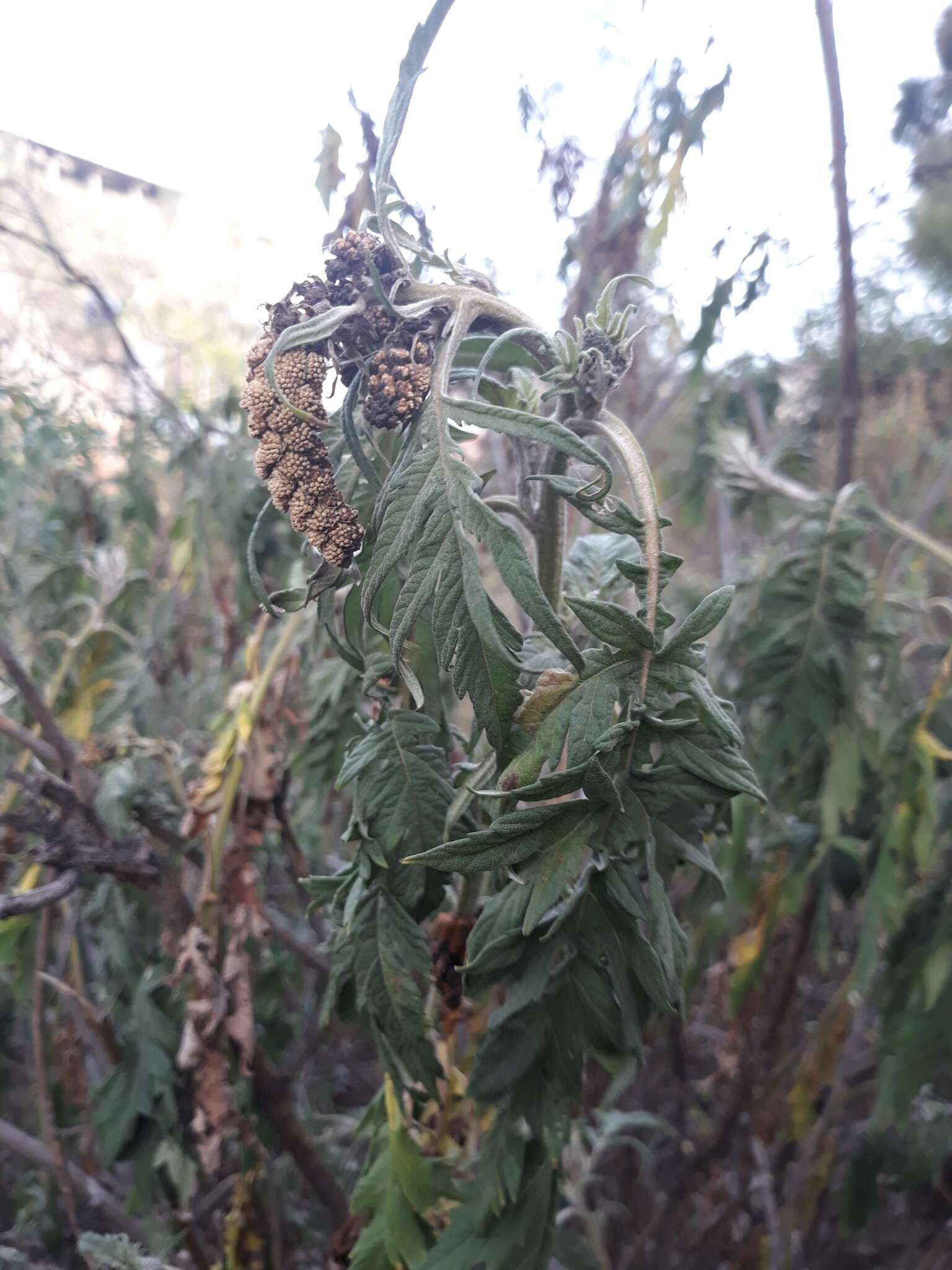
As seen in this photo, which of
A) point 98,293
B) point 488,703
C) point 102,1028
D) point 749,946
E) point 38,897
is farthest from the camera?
point 98,293

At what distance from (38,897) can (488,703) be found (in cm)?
70

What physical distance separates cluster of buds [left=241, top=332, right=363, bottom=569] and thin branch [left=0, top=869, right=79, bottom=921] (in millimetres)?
605

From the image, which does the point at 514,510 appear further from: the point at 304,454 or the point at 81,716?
the point at 81,716

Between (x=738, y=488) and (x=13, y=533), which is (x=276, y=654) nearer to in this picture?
(x=738, y=488)

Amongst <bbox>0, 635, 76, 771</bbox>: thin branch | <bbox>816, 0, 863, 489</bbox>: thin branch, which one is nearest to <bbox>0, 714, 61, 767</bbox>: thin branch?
<bbox>0, 635, 76, 771</bbox>: thin branch

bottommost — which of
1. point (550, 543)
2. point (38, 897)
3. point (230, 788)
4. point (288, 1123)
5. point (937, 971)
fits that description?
point (288, 1123)

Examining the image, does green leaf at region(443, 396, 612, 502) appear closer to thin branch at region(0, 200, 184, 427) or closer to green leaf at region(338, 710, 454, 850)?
green leaf at region(338, 710, 454, 850)

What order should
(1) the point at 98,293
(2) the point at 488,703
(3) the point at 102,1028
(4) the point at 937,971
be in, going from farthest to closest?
(1) the point at 98,293, (3) the point at 102,1028, (4) the point at 937,971, (2) the point at 488,703

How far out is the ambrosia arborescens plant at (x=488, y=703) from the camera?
1.59 ft

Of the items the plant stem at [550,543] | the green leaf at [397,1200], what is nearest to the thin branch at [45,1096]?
the green leaf at [397,1200]

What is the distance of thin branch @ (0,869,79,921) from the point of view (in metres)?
0.86

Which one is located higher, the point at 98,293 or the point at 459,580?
the point at 98,293

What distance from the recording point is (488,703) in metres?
0.47

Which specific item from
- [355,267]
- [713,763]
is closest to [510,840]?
[713,763]
